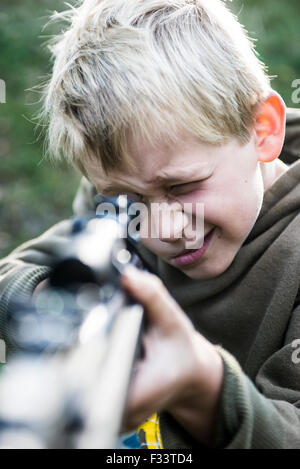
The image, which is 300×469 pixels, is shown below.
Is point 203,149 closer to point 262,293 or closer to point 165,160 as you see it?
point 165,160

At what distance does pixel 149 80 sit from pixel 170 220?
0.97 feet

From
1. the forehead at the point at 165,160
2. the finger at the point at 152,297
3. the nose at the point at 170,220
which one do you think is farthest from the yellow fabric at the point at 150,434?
the finger at the point at 152,297

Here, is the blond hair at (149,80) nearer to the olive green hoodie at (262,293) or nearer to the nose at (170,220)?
the nose at (170,220)

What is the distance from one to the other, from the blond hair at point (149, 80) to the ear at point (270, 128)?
25 millimetres

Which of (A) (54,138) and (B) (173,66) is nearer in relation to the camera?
(B) (173,66)

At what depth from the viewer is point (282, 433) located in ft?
3.56

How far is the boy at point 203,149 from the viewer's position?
1340 mm

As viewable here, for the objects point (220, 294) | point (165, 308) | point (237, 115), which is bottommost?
point (220, 294)

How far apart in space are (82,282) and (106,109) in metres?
0.62

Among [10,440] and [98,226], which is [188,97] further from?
[10,440]

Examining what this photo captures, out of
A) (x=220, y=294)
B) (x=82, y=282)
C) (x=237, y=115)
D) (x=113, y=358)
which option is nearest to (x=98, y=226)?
(x=82, y=282)

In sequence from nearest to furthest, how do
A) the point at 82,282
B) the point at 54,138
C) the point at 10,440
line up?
the point at 10,440
the point at 82,282
the point at 54,138

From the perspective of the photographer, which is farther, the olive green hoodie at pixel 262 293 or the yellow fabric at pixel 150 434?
the yellow fabric at pixel 150 434

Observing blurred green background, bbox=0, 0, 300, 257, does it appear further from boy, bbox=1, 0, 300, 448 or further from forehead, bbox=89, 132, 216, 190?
forehead, bbox=89, 132, 216, 190
